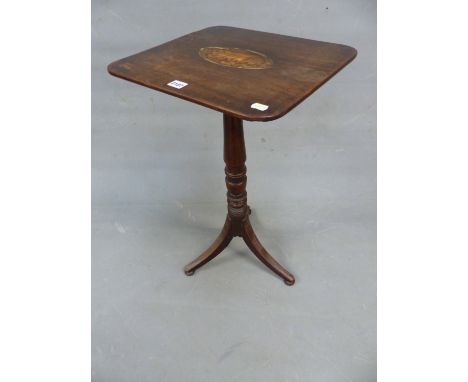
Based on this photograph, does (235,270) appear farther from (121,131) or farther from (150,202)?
(121,131)

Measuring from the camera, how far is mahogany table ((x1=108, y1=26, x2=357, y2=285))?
4.29 feet

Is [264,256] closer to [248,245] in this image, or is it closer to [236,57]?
[248,245]

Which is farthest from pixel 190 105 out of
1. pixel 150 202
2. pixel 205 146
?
pixel 150 202

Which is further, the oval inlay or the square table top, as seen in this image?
the oval inlay

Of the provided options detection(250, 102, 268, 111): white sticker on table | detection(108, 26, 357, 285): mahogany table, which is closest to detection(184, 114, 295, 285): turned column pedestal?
detection(108, 26, 357, 285): mahogany table

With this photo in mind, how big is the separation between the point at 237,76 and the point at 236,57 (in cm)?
20

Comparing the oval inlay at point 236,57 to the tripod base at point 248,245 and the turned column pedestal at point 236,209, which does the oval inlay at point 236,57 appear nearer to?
the turned column pedestal at point 236,209

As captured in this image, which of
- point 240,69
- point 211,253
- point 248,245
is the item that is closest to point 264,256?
point 248,245

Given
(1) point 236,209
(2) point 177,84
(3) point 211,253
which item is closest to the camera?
(2) point 177,84

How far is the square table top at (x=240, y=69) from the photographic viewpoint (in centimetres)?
129

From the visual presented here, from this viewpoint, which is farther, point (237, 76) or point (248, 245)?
point (248, 245)

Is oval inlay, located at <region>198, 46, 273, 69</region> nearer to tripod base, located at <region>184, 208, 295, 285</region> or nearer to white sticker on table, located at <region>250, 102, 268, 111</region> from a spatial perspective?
white sticker on table, located at <region>250, 102, 268, 111</region>

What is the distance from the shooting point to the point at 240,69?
151 centimetres

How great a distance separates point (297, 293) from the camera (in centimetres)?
194
